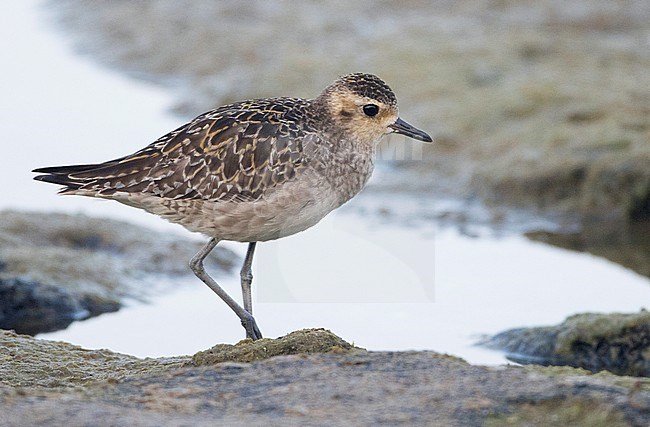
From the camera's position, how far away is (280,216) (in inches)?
267

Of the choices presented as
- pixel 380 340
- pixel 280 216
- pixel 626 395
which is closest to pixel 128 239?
pixel 380 340

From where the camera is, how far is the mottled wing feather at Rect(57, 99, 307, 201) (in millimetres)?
6840

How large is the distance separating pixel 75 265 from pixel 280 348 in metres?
3.95

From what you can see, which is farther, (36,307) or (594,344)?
(36,307)

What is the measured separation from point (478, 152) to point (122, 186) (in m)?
5.83

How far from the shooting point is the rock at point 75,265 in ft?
27.6

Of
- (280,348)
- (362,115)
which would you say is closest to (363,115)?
(362,115)

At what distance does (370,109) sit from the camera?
24.1 ft

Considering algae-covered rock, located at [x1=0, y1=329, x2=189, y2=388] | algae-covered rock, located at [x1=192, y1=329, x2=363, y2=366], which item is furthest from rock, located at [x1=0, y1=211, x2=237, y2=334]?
algae-covered rock, located at [x1=192, y1=329, x2=363, y2=366]

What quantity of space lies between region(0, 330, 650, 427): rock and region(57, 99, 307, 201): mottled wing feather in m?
1.86

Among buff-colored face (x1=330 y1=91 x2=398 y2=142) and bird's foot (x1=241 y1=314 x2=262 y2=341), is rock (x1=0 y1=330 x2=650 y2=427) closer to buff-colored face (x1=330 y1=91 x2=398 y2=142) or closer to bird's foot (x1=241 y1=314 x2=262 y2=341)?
bird's foot (x1=241 y1=314 x2=262 y2=341)

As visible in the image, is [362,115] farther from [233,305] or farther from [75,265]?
[75,265]

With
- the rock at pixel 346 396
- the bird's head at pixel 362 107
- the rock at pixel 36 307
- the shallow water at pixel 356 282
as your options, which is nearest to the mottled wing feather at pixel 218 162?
the bird's head at pixel 362 107

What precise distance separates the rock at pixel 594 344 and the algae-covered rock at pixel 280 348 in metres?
2.44
